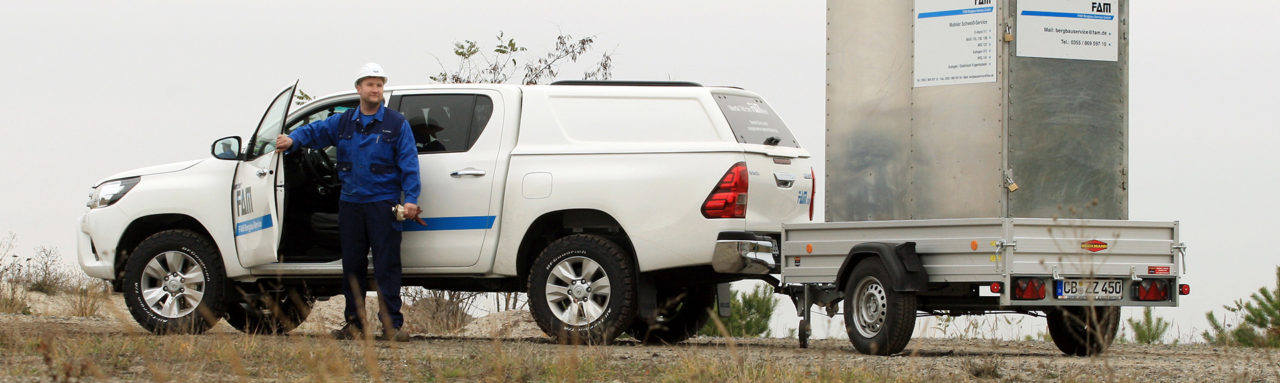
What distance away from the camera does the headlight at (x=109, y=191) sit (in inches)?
481

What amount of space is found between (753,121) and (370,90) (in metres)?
2.56

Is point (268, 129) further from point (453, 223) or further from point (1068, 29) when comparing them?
point (1068, 29)

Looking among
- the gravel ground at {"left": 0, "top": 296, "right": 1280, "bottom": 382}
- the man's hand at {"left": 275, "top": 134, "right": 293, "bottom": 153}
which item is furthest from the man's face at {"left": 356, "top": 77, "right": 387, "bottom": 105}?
the gravel ground at {"left": 0, "top": 296, "right": 1280, "bottom": 382}

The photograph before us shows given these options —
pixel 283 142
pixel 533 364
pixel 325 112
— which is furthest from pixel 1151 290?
pixel 325 112

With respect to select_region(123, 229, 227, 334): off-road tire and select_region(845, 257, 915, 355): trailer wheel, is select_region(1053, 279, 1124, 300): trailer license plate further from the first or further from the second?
select_region(123, 229, 227, 334): off-road tire

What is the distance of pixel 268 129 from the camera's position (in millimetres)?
11703

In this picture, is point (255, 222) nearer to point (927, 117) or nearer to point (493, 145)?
point (493, 145)

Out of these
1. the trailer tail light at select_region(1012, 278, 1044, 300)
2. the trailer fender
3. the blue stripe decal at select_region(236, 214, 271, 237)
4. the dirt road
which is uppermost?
the blue stripe decal at select_region(236, 214, 271, 237)

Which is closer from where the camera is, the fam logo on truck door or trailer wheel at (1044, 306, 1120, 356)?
trailer wheel at (1044, 306, 1120, 356)

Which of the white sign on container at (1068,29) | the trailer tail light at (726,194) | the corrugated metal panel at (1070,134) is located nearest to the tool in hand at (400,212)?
the trailer tail light at (726,194)

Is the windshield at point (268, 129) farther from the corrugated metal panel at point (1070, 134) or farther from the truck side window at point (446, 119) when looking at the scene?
the corrugated metal panel at point (1070, 134)

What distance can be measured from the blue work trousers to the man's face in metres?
0.69

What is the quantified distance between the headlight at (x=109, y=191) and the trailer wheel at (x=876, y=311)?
5468 mm

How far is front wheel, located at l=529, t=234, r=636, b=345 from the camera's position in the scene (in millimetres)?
10578
